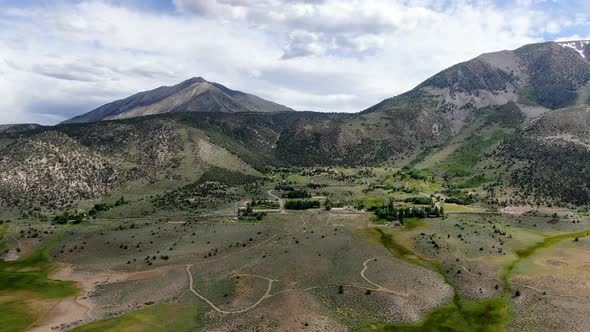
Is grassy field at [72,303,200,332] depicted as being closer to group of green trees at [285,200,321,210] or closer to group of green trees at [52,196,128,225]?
group of green trees at [52,196,128,225]

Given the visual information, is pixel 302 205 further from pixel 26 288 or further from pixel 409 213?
pixel 26 288

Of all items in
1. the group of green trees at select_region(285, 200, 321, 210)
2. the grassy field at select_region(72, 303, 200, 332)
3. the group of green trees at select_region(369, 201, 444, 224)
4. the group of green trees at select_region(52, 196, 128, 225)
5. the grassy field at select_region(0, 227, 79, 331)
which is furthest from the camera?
the group of green trees at select_region(285, 200, 321, 210)

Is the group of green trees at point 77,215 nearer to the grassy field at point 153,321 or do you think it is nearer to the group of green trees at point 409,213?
the grassy field at point 153,321

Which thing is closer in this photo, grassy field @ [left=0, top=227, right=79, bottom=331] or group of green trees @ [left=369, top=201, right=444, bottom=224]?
grassy field @ [left=0, top=227, right=79, bottom=331]

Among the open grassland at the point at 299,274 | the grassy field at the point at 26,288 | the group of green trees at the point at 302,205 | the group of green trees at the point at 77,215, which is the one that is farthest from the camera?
the group of green trees at the point at 302,205

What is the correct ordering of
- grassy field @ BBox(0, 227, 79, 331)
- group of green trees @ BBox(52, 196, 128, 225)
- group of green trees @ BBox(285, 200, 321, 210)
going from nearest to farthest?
1. grassy field @ BBox(0, 227, 79, 331)
2. group of green trees @ BBox(52, 196, 128, 225)
3. group of green trees @ BBox(285, 200, 321, 210)

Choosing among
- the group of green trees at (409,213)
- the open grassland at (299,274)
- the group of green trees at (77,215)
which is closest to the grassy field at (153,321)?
the open grassland at (299,274)

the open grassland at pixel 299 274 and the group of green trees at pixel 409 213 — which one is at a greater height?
the group of green trees at pixel 409 213

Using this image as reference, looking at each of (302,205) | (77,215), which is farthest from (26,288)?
(302,205)

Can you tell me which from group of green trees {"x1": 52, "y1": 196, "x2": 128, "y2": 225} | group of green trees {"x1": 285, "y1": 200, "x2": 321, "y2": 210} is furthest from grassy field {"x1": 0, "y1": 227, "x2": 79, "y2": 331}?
group of green trees {"x1": 285, "y1": 200, "x2": 321, "y2": 210}

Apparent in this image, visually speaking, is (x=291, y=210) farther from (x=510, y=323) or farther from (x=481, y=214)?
(x=510, y=323)

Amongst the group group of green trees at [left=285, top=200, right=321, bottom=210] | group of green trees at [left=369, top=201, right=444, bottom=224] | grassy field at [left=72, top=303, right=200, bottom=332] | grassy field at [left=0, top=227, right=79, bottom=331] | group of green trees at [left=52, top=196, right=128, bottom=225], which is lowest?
grassy field at [left=72, top=303, right=200, bottom=332]
